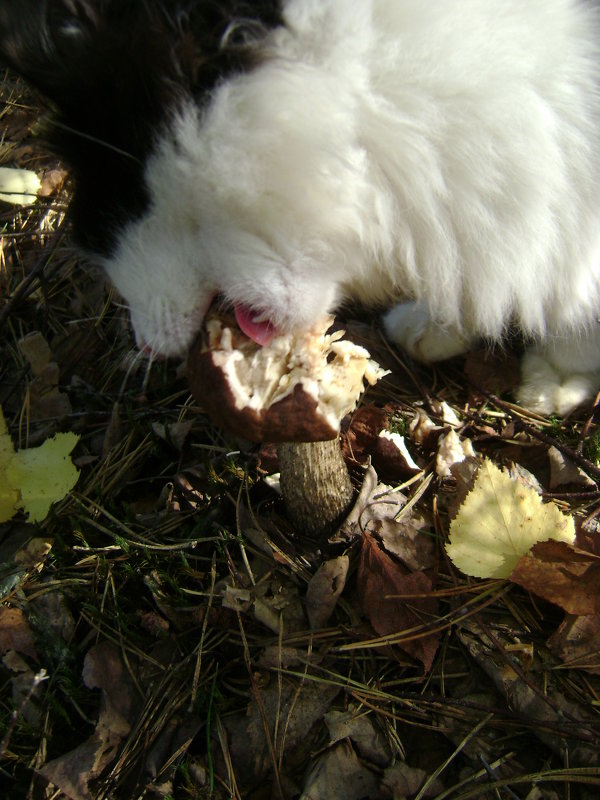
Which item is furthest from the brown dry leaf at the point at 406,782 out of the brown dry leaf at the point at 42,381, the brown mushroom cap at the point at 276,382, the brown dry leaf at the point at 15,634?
the brown dry leaf at the point at 42,381

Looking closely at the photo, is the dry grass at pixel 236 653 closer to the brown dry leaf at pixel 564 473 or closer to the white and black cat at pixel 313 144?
the brown dry leaf at pixel 564 473

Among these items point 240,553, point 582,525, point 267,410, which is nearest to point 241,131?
point 267,410

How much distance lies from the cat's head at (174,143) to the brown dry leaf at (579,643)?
0.79m

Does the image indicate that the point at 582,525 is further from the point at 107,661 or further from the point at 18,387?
the point at 18,387

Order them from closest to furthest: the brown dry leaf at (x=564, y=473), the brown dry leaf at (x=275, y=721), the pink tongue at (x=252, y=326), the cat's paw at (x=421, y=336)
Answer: the pink tongue at (x=252, y=326) → the brown dry leaf at (x=275, y=721) → the brown dry leaf at (x=564, y=473) → the cat's paw at (x=421, y=336)

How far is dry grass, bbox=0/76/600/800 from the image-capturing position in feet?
3.56

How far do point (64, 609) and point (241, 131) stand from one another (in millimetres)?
1111

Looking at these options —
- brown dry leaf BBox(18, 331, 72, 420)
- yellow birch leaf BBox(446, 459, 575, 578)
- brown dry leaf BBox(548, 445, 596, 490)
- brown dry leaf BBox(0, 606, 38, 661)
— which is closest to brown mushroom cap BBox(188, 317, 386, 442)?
yellow birch leaf BBox(446, 459, 575, 578)

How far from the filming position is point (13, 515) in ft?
5.02

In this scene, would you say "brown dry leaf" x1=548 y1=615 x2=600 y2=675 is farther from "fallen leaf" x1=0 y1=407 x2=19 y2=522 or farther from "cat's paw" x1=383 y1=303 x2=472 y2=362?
"fallen leaf" x1=0 y1=407 x2=19 y2=522

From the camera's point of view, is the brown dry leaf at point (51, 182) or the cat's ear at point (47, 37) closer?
the cat's ear at point (47, 37)

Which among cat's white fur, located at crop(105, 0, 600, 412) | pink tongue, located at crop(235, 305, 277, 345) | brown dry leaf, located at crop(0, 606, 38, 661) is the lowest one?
brown dry leaf, located at crop(0, 606, 38, 661)

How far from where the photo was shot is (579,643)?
1.12 m

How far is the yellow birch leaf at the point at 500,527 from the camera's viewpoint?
1.18 m
